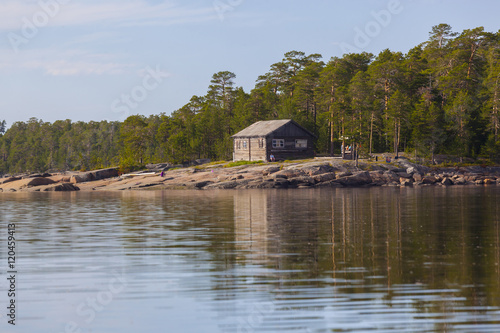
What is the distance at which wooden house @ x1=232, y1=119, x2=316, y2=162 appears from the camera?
84062mm

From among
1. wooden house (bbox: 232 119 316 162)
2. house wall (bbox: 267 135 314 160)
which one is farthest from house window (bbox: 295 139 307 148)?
house wall (bbox: 267 135 314 160)

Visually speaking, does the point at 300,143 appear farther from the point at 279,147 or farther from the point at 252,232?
the point at 252,232

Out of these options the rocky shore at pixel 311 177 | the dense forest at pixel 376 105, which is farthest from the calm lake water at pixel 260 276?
the dense forest at pixel 376 105

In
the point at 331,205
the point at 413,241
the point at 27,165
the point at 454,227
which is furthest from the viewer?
the point at 27,165

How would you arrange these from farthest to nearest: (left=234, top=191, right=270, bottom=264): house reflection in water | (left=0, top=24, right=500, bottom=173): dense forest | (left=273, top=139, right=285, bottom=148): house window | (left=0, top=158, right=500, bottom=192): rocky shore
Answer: (left=273, top=139, right=285, bottom=148): house window, (left=0, top=24, right=500, bottom=173): dense forest, (left=0, top=158, right=500, bottom=192): rocky shore, (left=234, top=191, right=270, bottom=264): house reflection in water

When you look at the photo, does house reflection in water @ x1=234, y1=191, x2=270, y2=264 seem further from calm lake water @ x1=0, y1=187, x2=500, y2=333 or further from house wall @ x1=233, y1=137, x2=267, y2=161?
house wall @ x1=233, y1=137, x2=267, y2=161

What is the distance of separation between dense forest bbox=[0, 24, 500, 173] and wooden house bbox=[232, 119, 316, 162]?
4935 millimetres

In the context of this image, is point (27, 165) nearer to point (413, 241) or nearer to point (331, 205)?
point (331, 205)

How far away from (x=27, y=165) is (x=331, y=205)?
147 metres

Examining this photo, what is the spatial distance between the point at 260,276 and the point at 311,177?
5337 cm

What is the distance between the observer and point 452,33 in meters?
116

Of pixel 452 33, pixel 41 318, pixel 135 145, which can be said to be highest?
pixel 452 33

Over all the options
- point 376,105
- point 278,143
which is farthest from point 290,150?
point 376,105

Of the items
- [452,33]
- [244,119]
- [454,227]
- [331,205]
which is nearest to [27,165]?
[244,119]
